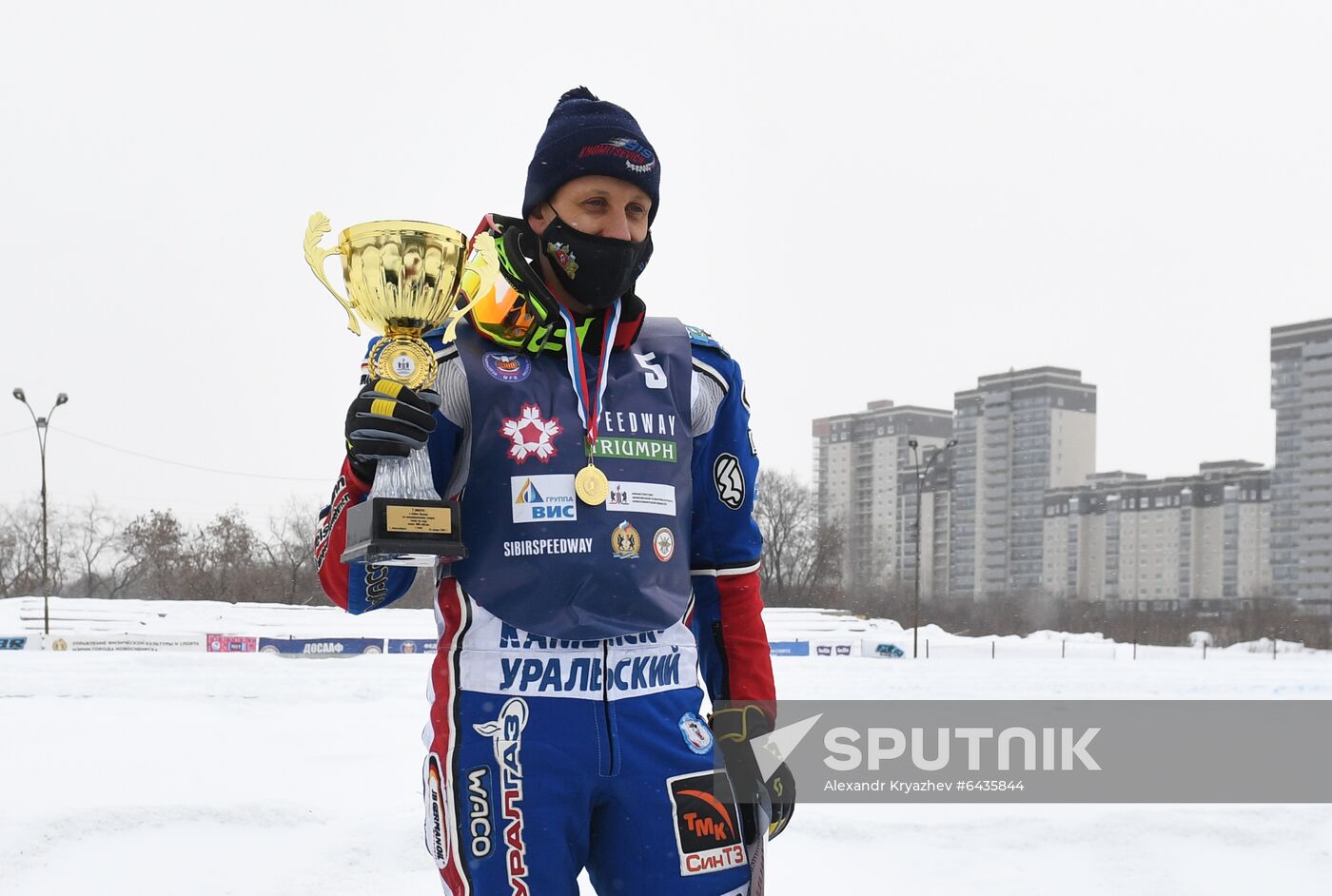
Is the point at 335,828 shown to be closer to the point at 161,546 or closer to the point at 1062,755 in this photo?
the point at 1062,755

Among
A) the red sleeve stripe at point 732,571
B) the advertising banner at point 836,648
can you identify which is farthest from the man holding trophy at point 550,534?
the advertising banner at point 836,648

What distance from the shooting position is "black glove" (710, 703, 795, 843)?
2584 mm

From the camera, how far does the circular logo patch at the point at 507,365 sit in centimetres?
243

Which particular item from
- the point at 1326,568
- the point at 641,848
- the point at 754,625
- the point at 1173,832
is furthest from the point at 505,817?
the point at 1326,568

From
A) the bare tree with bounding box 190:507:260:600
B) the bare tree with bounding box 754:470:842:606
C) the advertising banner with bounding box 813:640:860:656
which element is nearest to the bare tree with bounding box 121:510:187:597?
the bare tree with bounding box 190:507:260:600

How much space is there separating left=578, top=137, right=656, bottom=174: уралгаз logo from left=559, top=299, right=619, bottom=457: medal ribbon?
0.32 m

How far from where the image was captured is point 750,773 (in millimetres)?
2615

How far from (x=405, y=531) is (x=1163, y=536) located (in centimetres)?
8235

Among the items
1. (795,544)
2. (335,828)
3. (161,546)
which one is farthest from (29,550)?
(335,828)

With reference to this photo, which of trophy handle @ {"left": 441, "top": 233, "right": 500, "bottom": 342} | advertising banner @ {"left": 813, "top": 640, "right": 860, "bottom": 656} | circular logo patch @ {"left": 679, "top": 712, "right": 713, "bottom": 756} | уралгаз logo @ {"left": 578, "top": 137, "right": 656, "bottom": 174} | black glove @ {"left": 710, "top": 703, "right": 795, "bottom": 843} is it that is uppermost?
уралгаз logo @ {"left": 578, "top": 137, "right": 656, "bottom": 174}

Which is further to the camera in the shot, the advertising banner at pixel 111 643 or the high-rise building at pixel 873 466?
the high-rise building at pixel 873 466

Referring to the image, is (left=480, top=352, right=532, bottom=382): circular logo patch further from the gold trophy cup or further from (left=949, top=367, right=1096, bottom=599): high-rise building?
(left=949, top=367, right=1096, bottom=599): high-rise building

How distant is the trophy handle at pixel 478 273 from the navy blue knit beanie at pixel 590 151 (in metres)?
0.14

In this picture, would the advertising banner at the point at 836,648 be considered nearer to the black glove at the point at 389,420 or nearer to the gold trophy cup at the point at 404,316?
the gold trophy cup at the point at 404,316
